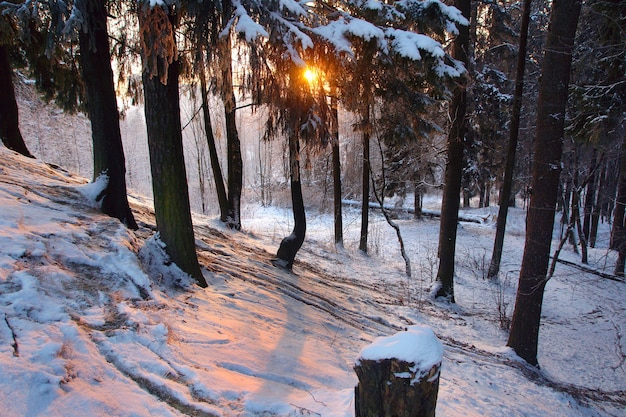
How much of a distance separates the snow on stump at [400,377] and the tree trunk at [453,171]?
22.4 feet

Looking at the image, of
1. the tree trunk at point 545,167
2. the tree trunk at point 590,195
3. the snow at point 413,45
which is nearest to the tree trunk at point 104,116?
the snow at point 413,45

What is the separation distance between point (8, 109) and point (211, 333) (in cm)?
767

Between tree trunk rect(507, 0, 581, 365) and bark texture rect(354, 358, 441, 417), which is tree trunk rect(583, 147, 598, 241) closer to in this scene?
tree trunk rect(507, 0, 581, 365)

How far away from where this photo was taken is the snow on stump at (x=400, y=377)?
2041 mm

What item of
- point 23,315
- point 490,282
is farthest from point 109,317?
point 490,282

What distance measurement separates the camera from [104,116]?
5.56m

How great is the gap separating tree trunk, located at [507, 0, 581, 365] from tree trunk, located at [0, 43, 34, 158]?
10.4 meters

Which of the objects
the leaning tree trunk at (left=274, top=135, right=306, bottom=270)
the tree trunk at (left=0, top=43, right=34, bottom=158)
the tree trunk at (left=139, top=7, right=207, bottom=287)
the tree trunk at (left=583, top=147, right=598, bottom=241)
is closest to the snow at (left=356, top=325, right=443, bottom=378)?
the tree trunk at (left=139, top=7, right=207, bottom=287)

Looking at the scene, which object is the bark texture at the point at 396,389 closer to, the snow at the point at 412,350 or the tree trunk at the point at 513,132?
the snow at the point at 412,350

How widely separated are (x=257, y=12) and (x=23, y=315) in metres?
3.89

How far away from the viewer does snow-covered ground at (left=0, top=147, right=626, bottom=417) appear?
243 cm

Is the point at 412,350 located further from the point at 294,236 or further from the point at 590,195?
the point at 590,195

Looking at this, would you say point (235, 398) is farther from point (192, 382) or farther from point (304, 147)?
point (304, 147)

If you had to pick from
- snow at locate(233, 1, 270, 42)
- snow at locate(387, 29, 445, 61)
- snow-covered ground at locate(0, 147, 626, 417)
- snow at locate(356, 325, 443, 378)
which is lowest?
snow-covered ground at locate(0, 147, 626, 417)
